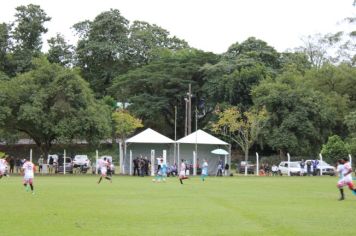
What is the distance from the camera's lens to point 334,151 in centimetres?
5550

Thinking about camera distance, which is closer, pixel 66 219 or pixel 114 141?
pixel 66 219

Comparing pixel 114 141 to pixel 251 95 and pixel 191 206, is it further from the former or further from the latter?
pixel 191 206

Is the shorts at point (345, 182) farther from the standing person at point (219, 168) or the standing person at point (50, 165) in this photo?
the standing person at point (50, 165)

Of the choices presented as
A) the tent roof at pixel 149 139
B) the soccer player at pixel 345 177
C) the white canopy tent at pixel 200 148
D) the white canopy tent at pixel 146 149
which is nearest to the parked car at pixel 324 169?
the white canopy tent at pixel 200 148

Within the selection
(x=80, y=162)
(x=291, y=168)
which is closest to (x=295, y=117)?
(x=291, y=168)

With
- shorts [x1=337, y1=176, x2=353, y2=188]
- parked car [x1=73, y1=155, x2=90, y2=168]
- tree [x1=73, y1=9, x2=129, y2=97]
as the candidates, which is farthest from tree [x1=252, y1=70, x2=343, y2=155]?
shorts [x1=337, y1=176, x2=353, y2=188]

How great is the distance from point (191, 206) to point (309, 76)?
172 ft

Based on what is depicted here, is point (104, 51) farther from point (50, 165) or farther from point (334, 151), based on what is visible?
point (334, 151)

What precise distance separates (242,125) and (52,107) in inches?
870

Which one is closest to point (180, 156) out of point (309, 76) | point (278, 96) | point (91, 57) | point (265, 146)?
point (278, 96)

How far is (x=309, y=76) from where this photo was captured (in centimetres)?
6850

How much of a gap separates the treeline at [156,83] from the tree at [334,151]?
102 centimetres

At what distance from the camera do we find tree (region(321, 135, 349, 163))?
182 ft

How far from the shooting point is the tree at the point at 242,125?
60.9 m
